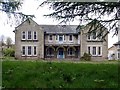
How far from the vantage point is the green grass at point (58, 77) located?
567 cm

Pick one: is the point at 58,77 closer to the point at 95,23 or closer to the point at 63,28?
the point at 95,23

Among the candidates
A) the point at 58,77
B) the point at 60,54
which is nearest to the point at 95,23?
the point at 58,77

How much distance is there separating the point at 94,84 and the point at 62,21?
5.49 ft

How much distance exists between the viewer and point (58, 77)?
249 inches

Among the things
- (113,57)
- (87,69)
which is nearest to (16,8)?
(87,69)

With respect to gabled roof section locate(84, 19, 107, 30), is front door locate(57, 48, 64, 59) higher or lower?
lower

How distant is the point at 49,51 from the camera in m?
13.0

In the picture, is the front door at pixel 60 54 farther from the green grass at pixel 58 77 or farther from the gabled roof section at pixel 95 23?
the gabled roof section at pixel 95 23

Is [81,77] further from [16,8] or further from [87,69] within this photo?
[16,8]

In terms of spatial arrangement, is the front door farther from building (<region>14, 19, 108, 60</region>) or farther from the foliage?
the foliage

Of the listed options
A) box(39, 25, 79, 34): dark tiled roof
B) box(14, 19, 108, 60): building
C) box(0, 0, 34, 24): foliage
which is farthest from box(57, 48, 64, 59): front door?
box(0, 0, 34, 24): foliage

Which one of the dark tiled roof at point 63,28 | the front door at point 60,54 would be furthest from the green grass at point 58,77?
the front door at point 60,54

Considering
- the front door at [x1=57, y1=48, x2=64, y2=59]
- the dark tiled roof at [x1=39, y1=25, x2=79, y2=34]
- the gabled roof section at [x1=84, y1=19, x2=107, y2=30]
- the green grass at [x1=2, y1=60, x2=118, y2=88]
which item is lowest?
the green grass at [x1=2, y1=60, x2=118, y2=88]

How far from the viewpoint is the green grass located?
5.67 m
